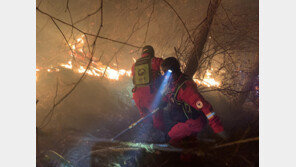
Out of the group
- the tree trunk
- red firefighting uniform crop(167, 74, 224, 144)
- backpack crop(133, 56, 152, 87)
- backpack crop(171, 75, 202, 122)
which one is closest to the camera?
red firefighting uniform crop(167, 74, 224, 144)

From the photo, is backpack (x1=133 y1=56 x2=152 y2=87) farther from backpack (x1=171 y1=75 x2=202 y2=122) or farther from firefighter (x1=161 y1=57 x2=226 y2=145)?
backpack (x1=171 y1=75 x2=202 y2=122)

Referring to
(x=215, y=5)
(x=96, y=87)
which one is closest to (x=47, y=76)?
(x=96, y=87)

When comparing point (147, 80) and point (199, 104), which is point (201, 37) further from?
point (199, 104)

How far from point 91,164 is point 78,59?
7.84m

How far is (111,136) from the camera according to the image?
3350mm

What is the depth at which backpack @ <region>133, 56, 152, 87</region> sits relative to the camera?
107 inches

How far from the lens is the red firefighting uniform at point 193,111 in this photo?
5.19 ft

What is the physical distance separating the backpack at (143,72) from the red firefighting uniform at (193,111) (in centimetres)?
77

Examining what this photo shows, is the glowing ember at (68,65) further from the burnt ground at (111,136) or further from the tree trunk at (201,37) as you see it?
the tree trunk at (201,37)

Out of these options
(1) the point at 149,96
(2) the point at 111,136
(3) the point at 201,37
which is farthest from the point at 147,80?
(2) the point at 111,136

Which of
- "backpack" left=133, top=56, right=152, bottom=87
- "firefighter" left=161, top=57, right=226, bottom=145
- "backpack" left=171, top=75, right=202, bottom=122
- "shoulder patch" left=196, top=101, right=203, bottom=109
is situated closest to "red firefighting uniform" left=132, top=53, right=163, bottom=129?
"backpack" left=133, top=56, right=152, bottom=87

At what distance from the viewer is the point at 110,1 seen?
20.0 feet

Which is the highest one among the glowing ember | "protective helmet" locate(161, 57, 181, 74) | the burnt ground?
the glowing ember

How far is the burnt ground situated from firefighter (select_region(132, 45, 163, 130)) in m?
0.61
